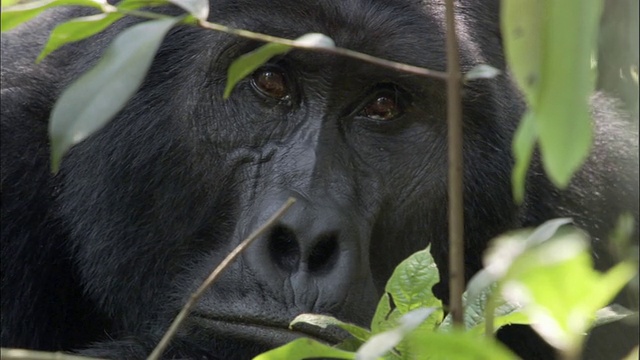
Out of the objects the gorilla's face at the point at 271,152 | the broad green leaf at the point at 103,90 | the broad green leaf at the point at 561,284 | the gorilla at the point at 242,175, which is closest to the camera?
the broad green leaf at the point at 561,284

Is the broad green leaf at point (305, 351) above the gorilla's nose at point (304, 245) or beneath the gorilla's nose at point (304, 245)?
above

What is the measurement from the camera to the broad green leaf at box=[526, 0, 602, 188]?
4.49 feet

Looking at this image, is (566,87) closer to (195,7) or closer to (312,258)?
(195,7)

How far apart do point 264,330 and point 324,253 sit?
264 mm

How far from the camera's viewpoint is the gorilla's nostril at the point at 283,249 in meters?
2.83

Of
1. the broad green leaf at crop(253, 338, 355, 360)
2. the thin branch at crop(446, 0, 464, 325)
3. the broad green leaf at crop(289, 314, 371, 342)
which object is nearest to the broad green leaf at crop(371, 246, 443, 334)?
the broad green leaf at crop(289, 314, 371, 342)

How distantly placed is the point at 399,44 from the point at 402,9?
0.46ft

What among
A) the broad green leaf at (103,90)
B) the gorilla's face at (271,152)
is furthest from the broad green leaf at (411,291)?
the gorilla's face at (271,152)

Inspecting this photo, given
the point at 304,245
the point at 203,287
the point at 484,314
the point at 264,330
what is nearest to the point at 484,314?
the point at 484,314

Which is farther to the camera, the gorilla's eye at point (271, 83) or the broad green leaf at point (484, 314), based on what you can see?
A: the gorilla's eye at point (271, 83)

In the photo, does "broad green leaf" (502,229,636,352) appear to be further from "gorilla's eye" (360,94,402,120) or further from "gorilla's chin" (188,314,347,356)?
"gorilla's eye" (360,94,402,120)

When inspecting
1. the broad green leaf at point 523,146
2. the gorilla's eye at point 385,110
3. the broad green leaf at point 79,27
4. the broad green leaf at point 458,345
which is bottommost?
the gorilla's eye at point 385,110

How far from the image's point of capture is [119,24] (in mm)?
3600

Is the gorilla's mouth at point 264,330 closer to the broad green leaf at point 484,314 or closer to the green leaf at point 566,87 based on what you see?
the broad green leaf at point 484,314
